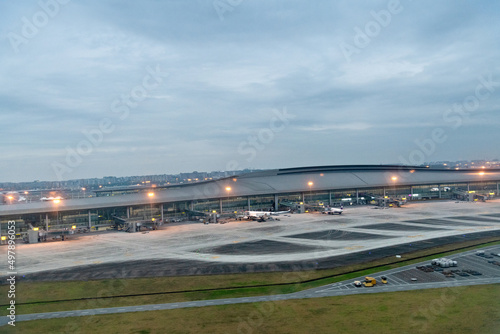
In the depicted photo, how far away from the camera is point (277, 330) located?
31.2m

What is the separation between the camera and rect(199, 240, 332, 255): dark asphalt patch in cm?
5925

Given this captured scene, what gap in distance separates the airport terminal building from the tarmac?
8.05m

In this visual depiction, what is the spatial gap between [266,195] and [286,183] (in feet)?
37.4

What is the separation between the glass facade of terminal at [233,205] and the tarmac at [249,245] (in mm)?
7523

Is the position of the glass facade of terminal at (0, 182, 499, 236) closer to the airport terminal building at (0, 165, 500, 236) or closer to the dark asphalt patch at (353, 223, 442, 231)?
the airport terminal building at (0, 165, 500, 236)

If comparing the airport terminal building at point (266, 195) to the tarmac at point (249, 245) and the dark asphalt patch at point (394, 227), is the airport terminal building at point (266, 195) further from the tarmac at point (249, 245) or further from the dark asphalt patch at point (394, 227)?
the dark asphalt patch at point (394, 227)

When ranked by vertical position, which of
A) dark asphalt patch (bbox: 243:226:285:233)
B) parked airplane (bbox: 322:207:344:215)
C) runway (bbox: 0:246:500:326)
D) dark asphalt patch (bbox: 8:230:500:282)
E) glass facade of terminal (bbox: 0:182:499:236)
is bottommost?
runway (bbox: 0:246:500:326)

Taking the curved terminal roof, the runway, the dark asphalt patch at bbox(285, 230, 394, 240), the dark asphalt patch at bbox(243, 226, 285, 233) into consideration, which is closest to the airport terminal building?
the curved terminal roof

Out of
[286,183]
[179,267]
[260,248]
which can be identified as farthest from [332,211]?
[179,267]

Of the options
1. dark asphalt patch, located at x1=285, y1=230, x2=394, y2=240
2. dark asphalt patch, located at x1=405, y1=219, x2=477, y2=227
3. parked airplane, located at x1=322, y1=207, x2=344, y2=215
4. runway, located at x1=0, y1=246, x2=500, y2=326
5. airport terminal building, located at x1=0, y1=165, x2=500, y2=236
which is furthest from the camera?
parked airplane, located at x1=322, y1=207, x2=344, y2=215

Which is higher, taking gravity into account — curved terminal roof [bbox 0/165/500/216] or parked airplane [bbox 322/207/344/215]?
Result: curved terminal roof [bbox 0/165/500/216]

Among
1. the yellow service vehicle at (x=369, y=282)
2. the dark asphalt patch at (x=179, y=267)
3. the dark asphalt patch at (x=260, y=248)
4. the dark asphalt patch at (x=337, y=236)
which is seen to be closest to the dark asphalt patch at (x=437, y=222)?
the dark asphalt patch at (x=337, y=236)

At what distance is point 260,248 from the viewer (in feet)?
204

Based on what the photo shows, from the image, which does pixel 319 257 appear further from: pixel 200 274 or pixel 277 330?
pixel 277 330
